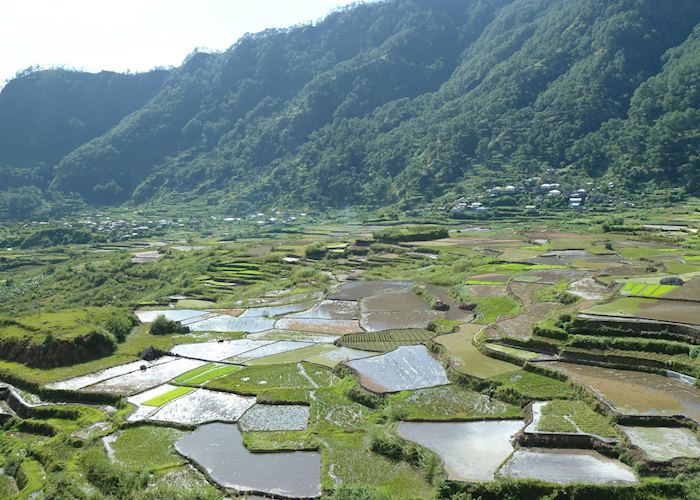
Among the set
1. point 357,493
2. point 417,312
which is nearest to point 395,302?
point 417,312

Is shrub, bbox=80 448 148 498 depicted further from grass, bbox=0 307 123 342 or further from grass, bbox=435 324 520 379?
grass, bbox=0 307 123 342

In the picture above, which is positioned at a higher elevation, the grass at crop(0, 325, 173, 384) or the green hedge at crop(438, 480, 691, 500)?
the grass at crop(0, 325, 173, 384)

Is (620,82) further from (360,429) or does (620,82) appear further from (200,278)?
(360,429)

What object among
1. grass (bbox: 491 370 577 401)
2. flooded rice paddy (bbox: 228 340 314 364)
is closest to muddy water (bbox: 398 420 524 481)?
grass (bbox: 491 370 577 401)

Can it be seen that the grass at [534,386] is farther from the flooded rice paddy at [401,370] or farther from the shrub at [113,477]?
the shrub at [113,477]

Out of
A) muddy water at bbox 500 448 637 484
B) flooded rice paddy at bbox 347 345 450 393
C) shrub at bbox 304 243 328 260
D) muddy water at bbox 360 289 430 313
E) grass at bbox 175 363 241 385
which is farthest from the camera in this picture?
shrub at bbox 304 243 328 260

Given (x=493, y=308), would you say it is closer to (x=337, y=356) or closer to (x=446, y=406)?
(x=337, y=356)
